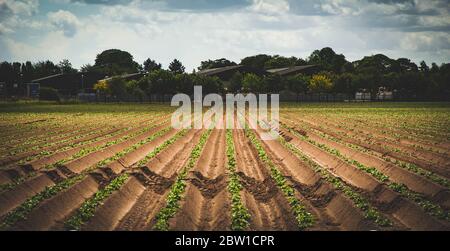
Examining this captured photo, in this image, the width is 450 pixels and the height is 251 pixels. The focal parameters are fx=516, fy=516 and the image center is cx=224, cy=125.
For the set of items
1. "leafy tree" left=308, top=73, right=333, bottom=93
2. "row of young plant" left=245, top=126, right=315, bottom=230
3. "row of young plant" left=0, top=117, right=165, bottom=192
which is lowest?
"row of young plant" left=245, top=126, right=315, bottom=230

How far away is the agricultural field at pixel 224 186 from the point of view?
9.79 meters

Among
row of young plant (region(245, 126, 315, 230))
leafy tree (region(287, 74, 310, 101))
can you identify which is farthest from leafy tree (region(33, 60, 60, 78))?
row of young plant (region(245, 126, 315, 230))

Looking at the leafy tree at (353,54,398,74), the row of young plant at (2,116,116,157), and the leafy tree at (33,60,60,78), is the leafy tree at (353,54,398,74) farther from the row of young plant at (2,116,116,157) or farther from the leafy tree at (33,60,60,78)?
the row of young plant at (2,116,116,157)

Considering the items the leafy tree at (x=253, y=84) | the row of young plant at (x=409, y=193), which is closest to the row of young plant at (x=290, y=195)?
the row of young plant at (x=409, y=193)

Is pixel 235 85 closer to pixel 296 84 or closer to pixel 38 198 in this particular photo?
pixel 296 84

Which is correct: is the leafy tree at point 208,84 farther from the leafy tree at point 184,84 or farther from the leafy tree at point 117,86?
the leafy tree at point 117,86

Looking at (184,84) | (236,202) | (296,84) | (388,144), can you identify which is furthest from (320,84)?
(236,202)

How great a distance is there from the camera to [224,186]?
13055 millimetres

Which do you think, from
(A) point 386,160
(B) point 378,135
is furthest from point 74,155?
(B) point 378,135

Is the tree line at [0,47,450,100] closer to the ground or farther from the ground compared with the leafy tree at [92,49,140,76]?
closer to the ground

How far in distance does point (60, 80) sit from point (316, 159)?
97018 mm

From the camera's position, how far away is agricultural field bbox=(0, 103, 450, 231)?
9.79 m
